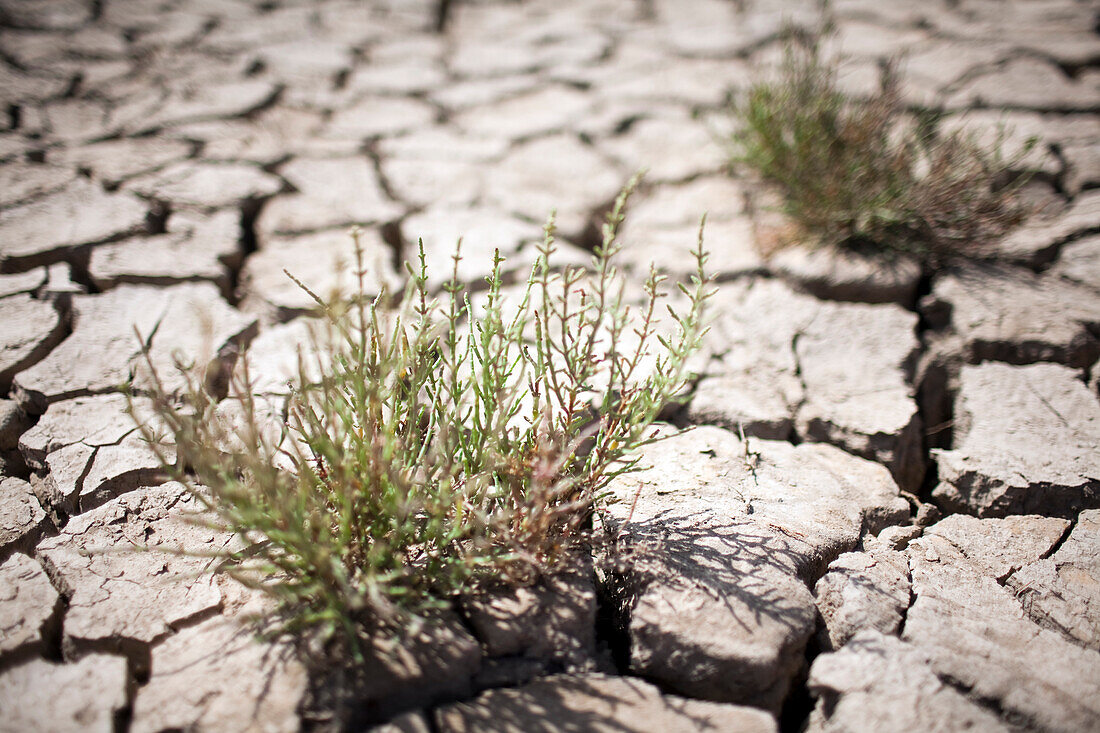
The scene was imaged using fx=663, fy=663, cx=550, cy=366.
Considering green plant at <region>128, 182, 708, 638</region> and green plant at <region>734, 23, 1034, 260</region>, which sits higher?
green plant at <region>734, 23, 1034, 260</region>

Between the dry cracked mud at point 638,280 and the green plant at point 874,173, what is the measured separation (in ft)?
0.35

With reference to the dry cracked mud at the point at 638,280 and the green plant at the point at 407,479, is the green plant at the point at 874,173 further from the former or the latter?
the green plant at the point at 407,479

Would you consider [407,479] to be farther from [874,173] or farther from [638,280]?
[874,173]

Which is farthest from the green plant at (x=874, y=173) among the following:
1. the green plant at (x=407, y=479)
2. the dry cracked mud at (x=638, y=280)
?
the green plant at (x=407, y=479)

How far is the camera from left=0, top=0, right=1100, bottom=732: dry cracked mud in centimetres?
104

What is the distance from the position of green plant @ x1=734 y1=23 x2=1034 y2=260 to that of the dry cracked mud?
11cm

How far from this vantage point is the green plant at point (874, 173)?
2.02m

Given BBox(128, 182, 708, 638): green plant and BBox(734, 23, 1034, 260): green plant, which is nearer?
BBox(128, 182, 708, 638): green plant

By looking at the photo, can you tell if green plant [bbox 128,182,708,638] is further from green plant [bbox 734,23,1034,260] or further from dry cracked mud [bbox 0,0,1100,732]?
green plant [bbox 734,23,1034,260]

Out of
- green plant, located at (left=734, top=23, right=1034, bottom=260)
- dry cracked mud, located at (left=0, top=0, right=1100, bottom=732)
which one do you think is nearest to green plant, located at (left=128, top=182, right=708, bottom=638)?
dry cracked mud, located at (left=0, top=0, right=1100, bottom=732)

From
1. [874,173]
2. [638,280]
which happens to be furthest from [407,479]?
[874,173]

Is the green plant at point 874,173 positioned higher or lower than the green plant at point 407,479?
higher

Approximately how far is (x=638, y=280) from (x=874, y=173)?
826 mm

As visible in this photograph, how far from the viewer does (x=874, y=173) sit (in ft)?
6.94
